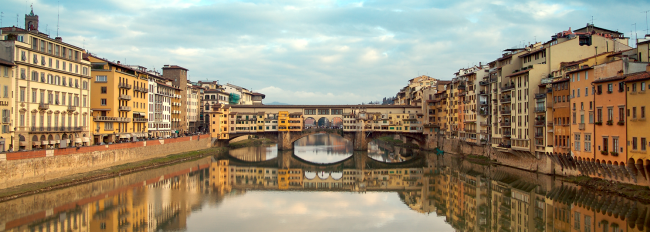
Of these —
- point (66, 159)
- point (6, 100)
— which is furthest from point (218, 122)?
point (6, 100)

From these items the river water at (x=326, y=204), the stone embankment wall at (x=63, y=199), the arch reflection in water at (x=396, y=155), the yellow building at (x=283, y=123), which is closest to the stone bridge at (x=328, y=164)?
the arch reflection in water at (x=396, y=155)

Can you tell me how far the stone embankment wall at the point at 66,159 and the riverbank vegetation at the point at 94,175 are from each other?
0.47 metres

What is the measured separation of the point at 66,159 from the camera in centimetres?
3266

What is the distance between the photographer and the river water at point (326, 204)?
923 inches

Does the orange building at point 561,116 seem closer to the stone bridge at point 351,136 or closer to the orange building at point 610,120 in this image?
the orange building at point 610,120

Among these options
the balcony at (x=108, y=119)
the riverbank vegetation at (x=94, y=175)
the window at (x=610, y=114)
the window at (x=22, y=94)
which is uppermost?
the window at (x=22, y=94)

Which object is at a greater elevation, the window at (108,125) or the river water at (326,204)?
the window at (108,125)

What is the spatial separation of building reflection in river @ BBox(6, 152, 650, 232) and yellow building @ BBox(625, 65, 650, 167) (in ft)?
8.47

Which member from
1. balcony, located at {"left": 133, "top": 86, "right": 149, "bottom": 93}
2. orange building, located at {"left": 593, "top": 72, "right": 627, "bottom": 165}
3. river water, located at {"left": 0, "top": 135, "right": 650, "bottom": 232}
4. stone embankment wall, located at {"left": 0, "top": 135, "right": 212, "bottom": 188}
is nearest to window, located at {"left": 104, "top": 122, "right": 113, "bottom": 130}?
stone embankment wall, located at {"left": 0, "top": 135, "right": 212, "bottom": 188}

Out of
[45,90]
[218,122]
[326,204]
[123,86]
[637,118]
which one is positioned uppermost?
[123,86]

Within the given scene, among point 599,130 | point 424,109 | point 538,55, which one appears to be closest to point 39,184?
point 599,130

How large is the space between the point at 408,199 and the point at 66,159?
76.0 feet

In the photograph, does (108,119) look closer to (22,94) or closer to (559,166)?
(22,94)

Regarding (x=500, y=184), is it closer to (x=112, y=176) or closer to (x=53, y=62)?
(x=112, y=176)
